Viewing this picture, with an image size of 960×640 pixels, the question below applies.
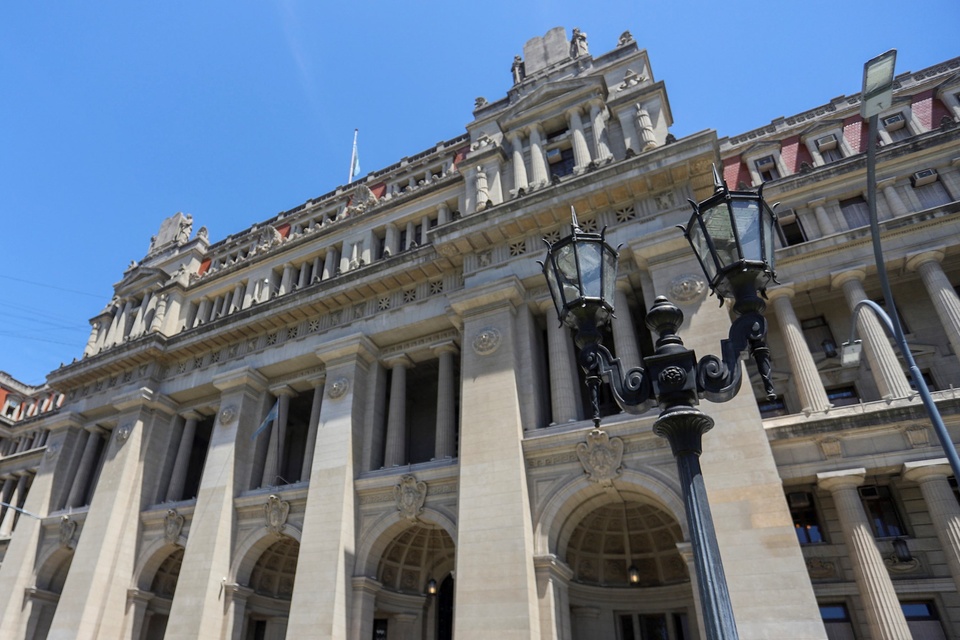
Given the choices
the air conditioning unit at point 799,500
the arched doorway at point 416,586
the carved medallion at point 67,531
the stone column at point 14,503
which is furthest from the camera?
the stone column at point 14,503

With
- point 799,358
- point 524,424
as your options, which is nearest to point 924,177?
point 799,358

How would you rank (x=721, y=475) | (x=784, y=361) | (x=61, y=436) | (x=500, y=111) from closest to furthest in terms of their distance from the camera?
(x=721, y=475) < (x=784, y=361) < (x=500, y=111) < (x=61, y=436)

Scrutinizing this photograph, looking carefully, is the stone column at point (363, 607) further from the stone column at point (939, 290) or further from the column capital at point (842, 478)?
the stone column at point (939, 290)

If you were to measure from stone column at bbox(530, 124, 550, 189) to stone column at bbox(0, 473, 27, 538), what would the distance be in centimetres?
4046

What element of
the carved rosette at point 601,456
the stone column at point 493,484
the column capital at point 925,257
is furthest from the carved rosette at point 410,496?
the column capital at point 925,257

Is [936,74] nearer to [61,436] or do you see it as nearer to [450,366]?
[450,366]

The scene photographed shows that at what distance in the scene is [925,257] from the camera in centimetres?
2127

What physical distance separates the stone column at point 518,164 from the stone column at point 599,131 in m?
3.40

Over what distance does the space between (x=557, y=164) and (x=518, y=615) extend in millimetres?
18798

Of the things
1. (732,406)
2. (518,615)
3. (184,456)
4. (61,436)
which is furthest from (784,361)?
(61,436)

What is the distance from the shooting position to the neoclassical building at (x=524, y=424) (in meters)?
17.4

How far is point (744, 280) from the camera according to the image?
7.09 meters

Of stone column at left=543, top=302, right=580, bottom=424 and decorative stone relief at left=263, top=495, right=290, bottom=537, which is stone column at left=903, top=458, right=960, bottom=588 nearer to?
stone column at left=543, top=302, right=580, bottom=424

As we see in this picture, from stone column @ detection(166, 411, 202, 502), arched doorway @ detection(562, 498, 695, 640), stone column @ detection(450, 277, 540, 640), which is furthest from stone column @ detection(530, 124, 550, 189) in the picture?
stone column @ detection(166, 411, 202, 502)
